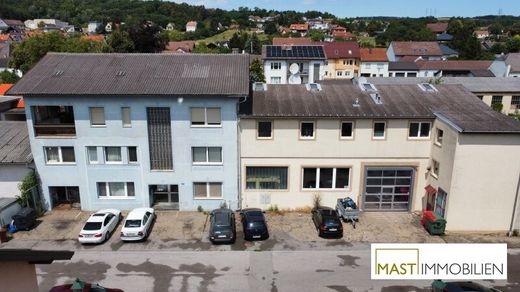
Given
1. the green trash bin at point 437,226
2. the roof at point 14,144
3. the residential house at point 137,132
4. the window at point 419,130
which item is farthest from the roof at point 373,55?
the roof at point 14,144

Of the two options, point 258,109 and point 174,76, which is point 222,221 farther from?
point 174,76

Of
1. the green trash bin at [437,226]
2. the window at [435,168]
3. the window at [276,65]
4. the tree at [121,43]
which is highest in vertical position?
the tree at [121,43]

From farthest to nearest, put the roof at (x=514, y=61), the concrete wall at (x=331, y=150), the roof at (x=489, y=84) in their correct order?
the roof at (x=514, y=61) < the roof at (x=489, y=84) < the concrete wall at (x=331, y=150)

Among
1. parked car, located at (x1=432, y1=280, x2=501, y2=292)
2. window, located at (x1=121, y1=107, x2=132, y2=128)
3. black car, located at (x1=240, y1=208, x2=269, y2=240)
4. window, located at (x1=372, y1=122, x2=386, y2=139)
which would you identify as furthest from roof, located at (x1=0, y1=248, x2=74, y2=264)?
window, located at (x1=372, y1=122, x2=386, y2=139)

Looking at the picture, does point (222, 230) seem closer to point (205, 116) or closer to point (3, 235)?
point (205, 116)

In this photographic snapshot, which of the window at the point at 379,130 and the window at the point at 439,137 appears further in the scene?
the window at the point at 379,130

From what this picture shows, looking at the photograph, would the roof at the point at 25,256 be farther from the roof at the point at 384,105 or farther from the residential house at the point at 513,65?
the residential house at the point at 513,65

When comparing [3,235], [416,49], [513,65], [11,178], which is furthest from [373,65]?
[3,235]
